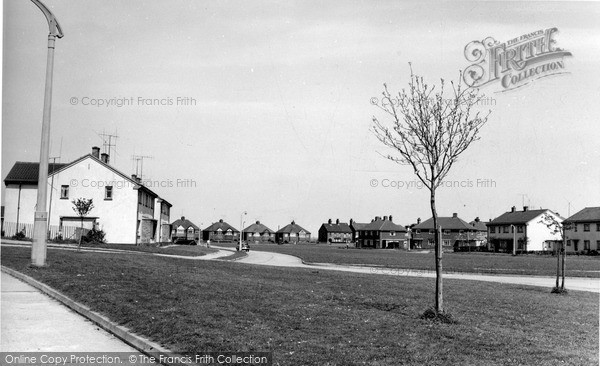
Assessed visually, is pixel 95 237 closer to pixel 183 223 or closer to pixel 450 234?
pixel 450 234

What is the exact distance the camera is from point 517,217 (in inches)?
3679

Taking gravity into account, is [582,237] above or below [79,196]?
below

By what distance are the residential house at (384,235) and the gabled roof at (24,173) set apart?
9804 centimetres

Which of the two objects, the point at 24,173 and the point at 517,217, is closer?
the point at 24,173

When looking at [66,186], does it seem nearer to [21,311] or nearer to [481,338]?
[21,311]

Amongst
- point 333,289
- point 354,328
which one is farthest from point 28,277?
point 354,328

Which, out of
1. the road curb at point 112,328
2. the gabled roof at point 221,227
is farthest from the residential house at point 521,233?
the gabled roof at point 221,227

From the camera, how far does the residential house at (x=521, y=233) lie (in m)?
88.2

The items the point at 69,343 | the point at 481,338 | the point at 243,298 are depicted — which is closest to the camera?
the point at 69,343

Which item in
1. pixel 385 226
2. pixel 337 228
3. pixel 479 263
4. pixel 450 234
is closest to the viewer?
pixel 479 263

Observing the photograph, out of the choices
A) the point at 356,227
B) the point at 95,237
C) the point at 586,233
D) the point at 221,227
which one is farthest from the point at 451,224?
the point at 95,237

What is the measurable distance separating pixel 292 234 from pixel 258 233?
35.8ft

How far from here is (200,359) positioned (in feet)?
23.3

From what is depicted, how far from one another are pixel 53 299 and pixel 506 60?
1100cm
